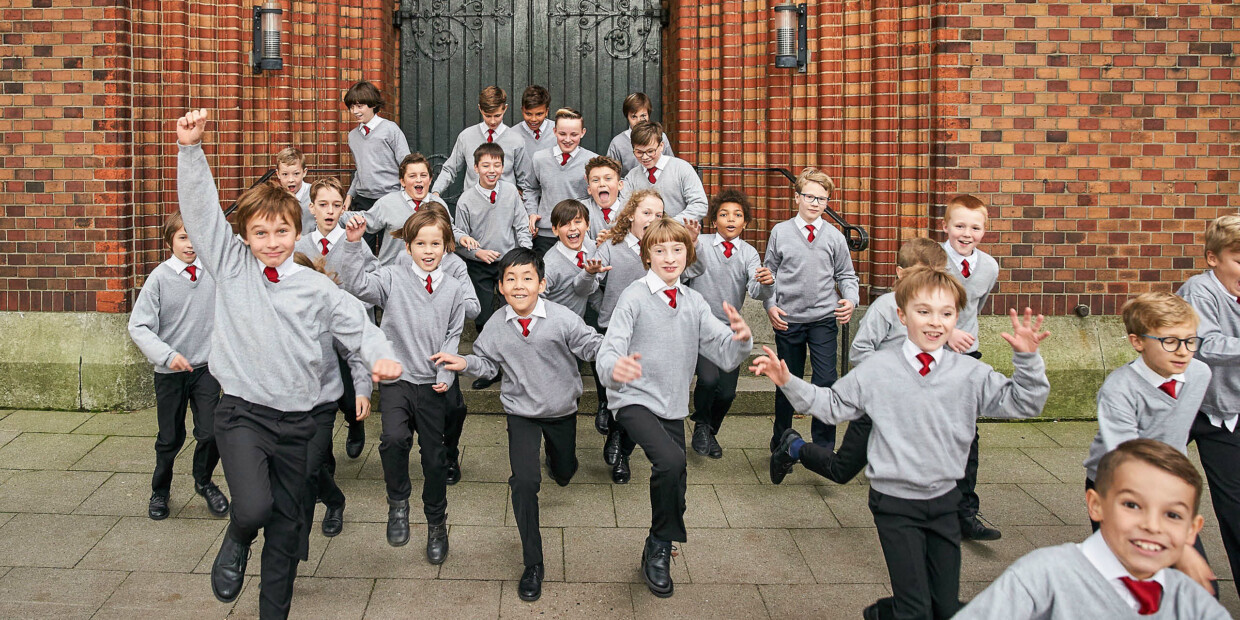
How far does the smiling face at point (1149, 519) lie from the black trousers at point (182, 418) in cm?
455

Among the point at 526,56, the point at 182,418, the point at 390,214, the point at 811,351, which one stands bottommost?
the point at 182,418

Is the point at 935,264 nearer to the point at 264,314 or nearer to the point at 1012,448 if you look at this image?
the point at 1012,448

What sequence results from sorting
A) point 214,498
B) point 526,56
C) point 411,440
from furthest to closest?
point 526,56
point 214,498
point 411,440

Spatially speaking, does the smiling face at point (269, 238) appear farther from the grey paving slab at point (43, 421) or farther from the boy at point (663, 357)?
the grey paving slab at point (43, 421)

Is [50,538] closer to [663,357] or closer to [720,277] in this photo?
[663,357]

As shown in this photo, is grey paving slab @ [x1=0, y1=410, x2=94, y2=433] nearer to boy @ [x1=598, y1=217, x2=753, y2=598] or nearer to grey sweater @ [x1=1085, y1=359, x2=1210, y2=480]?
boy @ [x1=598, y1=217, x2=753, y2=598]

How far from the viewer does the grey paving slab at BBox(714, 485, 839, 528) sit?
5844mm

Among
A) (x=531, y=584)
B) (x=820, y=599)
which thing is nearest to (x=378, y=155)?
(x=531, y=584)

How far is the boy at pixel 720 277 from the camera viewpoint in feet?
22.3

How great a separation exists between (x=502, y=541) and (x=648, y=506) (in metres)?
0.92

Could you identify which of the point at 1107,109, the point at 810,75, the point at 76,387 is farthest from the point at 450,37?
the point at 1107,109

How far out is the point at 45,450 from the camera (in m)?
7.05

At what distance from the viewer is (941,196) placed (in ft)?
26.5

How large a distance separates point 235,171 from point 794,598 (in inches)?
230
